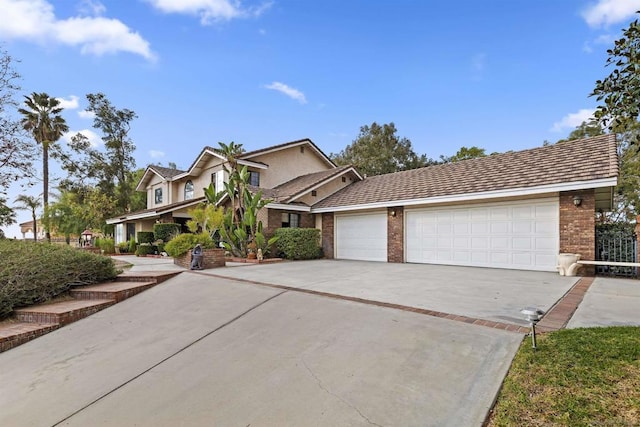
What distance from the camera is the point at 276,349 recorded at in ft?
13.1

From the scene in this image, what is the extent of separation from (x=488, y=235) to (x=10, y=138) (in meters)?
14.6

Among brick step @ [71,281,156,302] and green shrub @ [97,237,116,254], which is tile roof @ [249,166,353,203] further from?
green shrub @ [97,237,116,254]

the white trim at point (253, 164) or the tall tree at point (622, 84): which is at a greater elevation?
the white trim at point (253, 164)

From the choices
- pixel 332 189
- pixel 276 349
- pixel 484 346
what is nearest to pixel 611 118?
pixel 484 346

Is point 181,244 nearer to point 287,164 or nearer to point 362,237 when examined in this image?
point 362,237

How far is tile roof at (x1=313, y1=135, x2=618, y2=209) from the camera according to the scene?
945cm

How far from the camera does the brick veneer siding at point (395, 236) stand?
522 inches

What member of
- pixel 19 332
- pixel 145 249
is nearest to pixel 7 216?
pixel 145 249

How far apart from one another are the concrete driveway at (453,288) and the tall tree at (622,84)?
9.17 feet

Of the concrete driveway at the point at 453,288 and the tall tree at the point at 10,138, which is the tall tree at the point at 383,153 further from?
the tall tree at the point at 10,138

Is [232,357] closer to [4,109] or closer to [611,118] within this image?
→ [611,118]

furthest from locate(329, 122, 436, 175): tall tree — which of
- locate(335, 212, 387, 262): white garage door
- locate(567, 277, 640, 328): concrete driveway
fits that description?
locate(567, 277, 640, 328): concrete driveway

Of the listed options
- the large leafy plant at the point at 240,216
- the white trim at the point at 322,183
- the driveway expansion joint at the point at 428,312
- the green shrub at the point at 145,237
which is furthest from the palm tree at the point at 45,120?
the driveway expansion joint at the point at 428,312

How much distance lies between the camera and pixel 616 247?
888 centimetres
